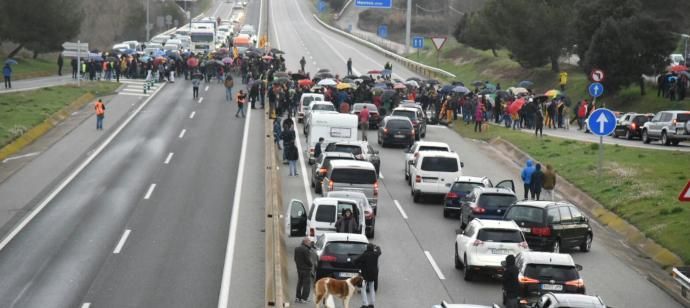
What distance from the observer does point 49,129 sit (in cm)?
5375

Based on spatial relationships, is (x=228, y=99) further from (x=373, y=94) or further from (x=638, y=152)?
(x=638, y=152)

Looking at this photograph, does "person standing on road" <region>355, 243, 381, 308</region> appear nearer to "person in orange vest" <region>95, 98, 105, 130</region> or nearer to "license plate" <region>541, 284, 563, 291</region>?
"license plate" <region>541, 284, 563, 291</region>

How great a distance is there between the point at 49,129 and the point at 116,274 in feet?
89.8

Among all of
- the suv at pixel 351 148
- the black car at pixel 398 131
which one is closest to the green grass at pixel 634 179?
the black car at pixel 398 131

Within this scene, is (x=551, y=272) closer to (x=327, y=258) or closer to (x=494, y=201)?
(x=327, y=258)

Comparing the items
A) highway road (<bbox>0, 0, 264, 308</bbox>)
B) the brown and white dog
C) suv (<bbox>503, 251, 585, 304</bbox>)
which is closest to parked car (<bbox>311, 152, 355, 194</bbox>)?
highway road (<bbox>0, 0, 264, 308</bbox>)

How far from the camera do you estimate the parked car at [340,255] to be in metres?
25.6

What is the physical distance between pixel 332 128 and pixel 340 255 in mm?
19567

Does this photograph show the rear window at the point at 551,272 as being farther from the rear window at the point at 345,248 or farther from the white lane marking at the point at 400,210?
the white lane marking at the point at 400,210

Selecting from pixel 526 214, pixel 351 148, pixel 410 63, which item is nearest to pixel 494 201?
pixel 526 214

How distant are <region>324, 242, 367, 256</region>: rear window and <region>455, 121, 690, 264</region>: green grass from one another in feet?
32.1

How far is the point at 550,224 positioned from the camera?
30.4 metres

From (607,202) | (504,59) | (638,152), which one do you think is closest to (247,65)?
(504,59)

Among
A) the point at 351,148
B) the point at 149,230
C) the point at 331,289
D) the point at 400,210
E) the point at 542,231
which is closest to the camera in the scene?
the point at 331,289
